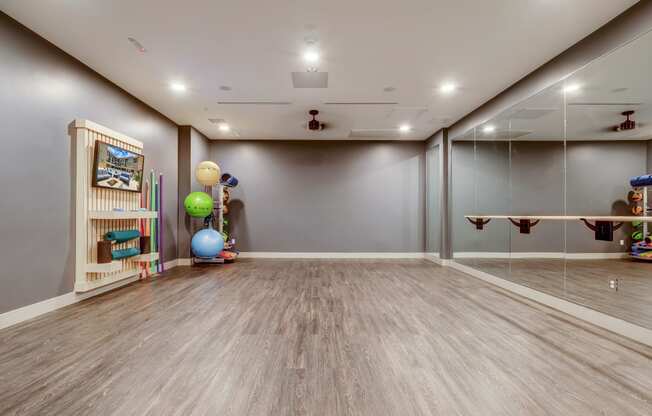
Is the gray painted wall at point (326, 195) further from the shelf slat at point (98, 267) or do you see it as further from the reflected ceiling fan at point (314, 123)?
the shelf slat at point (98, 267)

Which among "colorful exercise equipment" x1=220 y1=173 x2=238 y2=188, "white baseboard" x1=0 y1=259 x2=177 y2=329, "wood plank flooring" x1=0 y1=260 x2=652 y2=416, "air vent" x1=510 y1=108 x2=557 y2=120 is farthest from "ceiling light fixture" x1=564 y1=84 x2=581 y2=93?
"white baseboard" x1=0 y1=259 x2=177 y2=329

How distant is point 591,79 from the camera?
3.46 meters

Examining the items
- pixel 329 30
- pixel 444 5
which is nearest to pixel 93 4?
pixel 329 30

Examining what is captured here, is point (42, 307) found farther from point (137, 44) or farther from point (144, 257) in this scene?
point (137, 44)

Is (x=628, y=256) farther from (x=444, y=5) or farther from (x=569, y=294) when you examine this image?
(x=444, y=5)

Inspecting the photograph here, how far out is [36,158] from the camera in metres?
3.45

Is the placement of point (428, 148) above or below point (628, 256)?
above

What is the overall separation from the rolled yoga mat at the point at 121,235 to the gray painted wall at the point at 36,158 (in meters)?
0.43

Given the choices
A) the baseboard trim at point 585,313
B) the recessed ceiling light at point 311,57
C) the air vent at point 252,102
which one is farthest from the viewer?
the air vent at point 252,102

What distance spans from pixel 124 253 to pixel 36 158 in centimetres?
164

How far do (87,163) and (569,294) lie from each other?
20.5 feet

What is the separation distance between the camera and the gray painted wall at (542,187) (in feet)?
11.2

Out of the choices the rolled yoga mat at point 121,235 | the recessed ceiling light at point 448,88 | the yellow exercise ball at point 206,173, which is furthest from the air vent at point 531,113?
the rolled yoga mat at point 121,235

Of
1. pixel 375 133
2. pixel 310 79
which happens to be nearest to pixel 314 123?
pixel 310 79
